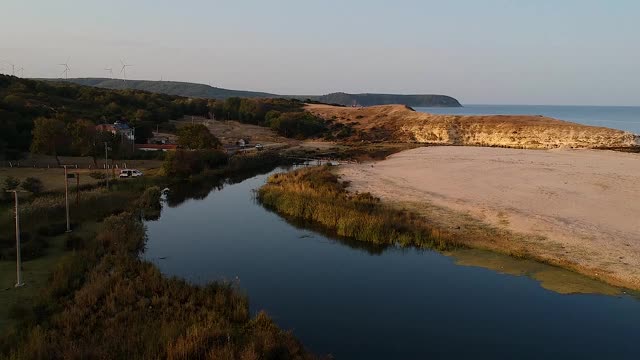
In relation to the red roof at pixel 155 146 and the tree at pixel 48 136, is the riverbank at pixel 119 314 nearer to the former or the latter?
the tree at pixel 48 136

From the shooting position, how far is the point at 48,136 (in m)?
55.2

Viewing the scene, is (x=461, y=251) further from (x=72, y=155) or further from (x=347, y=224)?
(x=72, y=155)

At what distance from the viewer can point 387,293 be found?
2039 centimetres

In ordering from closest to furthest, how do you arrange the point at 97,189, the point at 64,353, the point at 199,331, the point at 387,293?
the point at 64,353, the point at 199,331, the point at 387,293, the point at 97,189

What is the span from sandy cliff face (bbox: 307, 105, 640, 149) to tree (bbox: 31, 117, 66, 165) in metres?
66.6

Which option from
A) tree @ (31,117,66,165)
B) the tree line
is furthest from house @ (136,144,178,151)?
tree @ (31,117,66,165)

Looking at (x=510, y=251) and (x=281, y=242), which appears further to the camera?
(x=281, y=242)

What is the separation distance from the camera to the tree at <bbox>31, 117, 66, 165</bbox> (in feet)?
180

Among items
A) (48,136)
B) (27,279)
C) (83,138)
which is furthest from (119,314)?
(48,136)

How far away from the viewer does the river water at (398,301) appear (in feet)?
52.1

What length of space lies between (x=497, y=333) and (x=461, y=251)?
937 cm

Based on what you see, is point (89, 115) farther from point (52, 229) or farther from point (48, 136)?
point (52, 229)

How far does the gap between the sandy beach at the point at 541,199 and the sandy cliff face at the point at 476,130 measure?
81.5 ft

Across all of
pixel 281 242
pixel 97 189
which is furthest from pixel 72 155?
pixel 281 242
